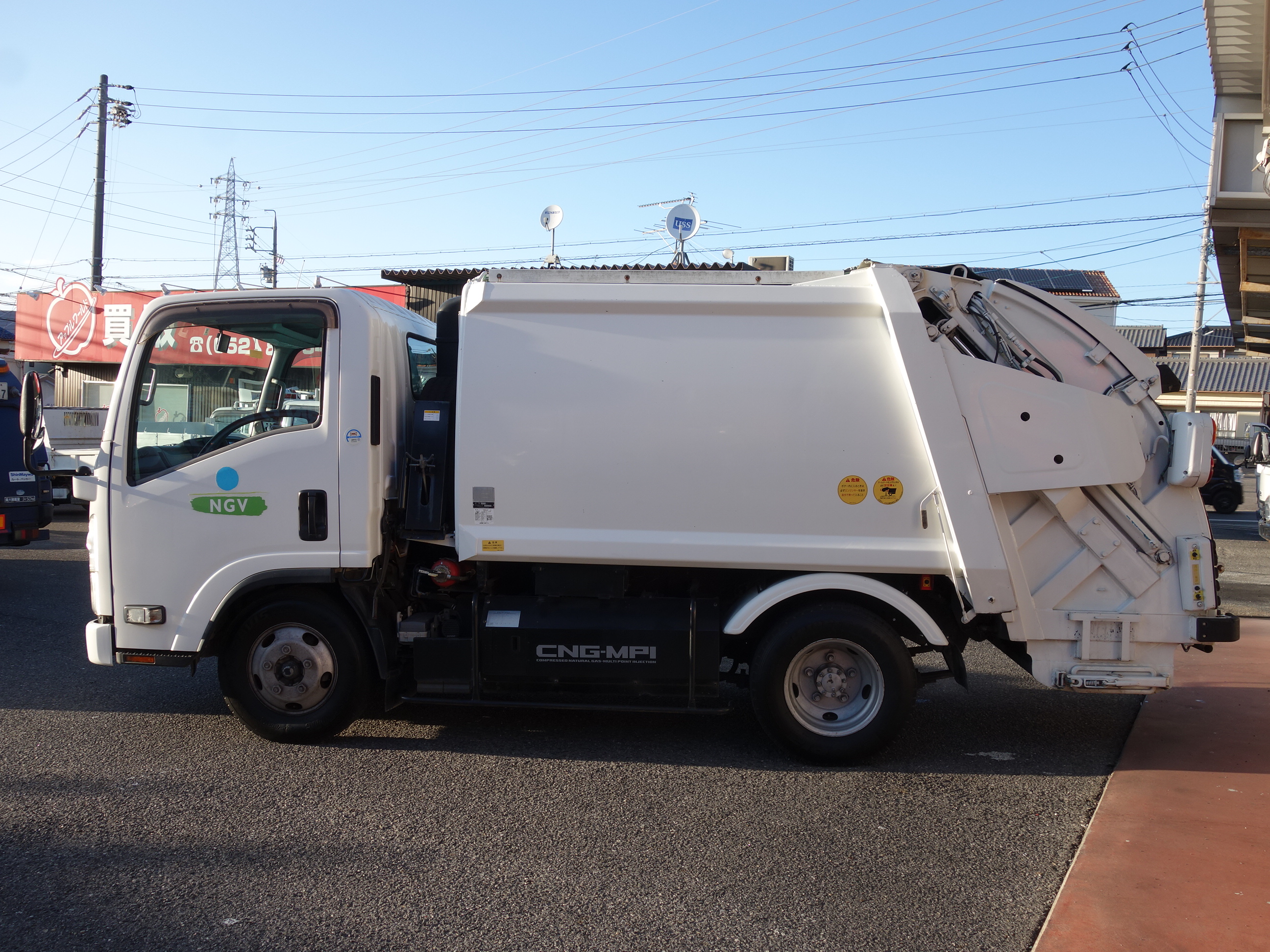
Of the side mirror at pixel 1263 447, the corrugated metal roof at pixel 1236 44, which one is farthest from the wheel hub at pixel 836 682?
the corrugated metal roof at pixel 1236 44

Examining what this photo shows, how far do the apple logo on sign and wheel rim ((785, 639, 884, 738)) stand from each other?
29600 millimetres

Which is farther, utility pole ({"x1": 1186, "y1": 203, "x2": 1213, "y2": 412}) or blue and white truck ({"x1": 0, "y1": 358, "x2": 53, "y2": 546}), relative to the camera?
utility pole ({"x1": 1186, "y1": 203, "x2": 1213, "y2": 412})

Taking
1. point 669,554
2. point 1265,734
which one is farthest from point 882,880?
point 1265,734

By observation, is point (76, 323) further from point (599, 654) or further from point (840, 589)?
point (840, 589)

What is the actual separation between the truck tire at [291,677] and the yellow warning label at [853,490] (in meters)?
2.82

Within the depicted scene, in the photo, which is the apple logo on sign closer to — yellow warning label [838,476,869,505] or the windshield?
the windshield

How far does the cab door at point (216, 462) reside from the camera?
5.41 m

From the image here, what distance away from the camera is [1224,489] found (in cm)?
2344

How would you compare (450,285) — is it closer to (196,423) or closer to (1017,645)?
(196,423)

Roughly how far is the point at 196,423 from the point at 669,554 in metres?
2.80

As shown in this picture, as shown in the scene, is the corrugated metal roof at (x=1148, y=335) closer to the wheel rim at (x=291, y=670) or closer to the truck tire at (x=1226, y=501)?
the truck tire at (x=1226, y=501)

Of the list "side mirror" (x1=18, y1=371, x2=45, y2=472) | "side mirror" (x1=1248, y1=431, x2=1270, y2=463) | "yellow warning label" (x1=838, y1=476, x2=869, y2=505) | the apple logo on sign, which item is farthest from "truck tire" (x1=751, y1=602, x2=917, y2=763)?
the apple logo on sign

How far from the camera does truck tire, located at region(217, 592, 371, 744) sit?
552 cm

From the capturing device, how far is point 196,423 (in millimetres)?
5543
